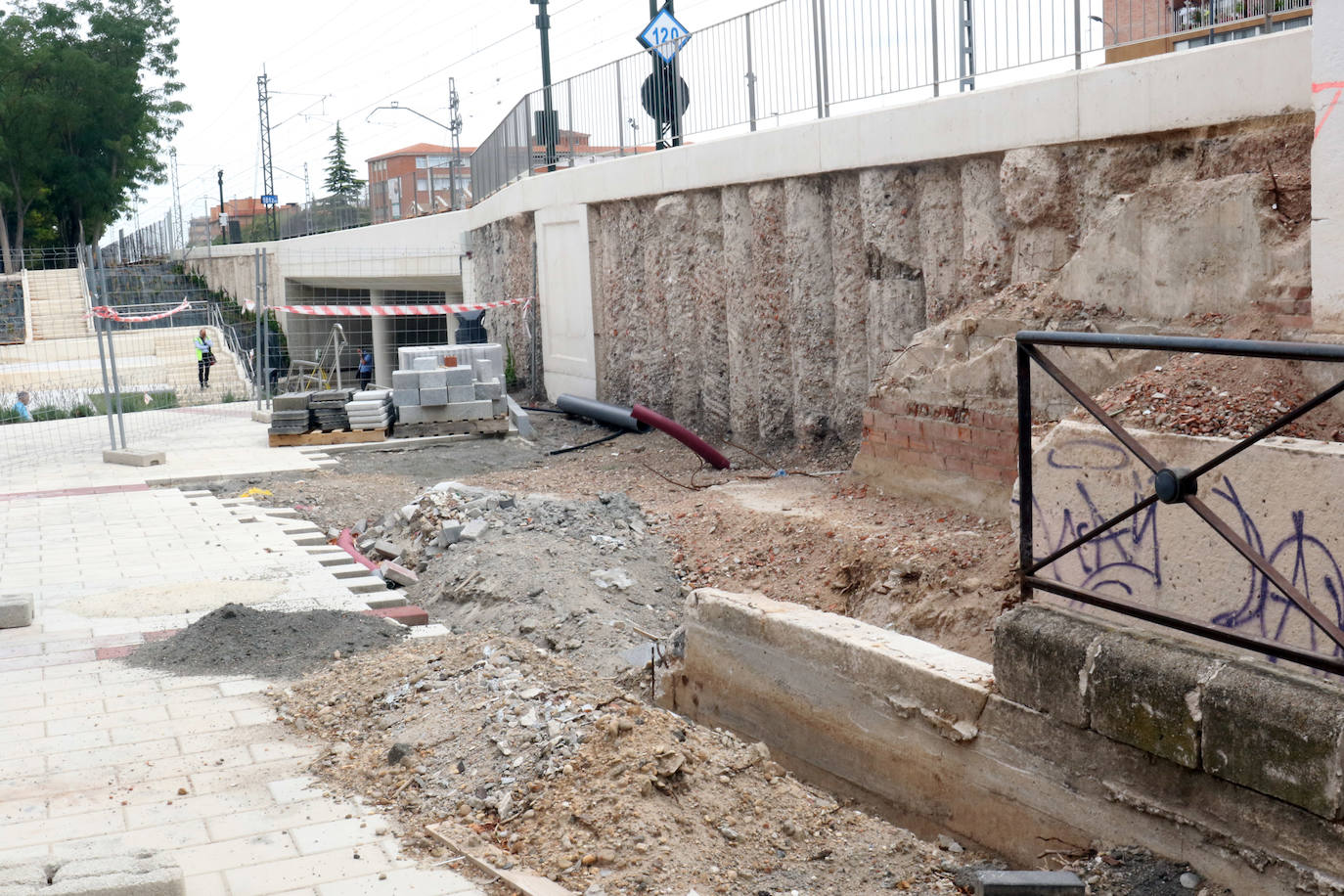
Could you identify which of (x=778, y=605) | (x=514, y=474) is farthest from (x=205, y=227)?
(x=778, y=605)

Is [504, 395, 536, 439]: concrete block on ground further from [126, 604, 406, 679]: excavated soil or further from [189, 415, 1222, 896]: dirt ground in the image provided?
[126, 604, 406, 679]: excavated soil

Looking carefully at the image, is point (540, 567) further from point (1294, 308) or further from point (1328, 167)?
point (1328, 167)

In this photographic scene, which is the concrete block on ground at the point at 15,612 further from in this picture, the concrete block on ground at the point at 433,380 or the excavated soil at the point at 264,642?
the concrete block on ground at the point at 433,380

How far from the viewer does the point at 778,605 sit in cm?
644

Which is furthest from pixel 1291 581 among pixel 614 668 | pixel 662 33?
pixel 662 33

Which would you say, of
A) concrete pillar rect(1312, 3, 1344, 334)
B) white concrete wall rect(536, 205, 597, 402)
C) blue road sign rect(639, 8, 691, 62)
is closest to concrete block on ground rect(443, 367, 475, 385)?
white concrete wall rect(536, 205, 597, 402)

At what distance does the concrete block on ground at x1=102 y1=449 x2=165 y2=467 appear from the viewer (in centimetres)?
1580

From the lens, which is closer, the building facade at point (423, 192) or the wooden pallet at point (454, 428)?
the wooden pallet at point (454, 428)

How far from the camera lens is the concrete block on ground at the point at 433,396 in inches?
671

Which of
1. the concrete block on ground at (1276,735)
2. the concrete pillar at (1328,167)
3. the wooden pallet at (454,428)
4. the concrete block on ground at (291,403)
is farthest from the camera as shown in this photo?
the concrete block on ground at (291,403)

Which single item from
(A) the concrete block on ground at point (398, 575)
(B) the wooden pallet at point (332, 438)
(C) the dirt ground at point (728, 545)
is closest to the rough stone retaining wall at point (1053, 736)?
(C) the dirt ground at point (728, 545)

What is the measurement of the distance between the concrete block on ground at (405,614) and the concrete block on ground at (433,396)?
29.2ft

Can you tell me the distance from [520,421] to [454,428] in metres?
0.95

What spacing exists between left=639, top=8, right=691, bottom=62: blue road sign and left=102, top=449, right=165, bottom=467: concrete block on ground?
842 cm
